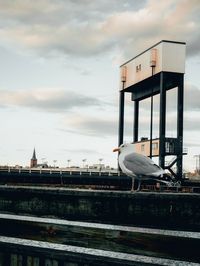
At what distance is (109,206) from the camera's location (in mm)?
3646

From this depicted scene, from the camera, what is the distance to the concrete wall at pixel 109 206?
342 cm

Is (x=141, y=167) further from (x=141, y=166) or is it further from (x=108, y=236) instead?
(x=108, y=236)

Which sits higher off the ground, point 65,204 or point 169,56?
point 169,56

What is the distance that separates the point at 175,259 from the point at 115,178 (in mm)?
30695

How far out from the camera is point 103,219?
365 cm

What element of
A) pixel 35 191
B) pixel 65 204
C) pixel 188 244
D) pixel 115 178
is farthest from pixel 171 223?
pixel 115 178

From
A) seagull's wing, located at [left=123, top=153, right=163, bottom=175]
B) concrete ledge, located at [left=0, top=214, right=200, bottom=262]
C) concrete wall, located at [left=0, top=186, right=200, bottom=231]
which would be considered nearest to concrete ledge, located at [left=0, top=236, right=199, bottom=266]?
concrete ledge, located at [left=0, top=214, right=200, bottom=262]

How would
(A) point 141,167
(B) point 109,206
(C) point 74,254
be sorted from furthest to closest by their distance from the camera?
(A) point 141,167
(B) point 109,206
(C) point 74,254

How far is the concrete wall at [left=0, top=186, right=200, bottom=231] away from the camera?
3.42 meters

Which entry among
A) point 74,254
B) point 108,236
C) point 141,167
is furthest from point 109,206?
point 141,167

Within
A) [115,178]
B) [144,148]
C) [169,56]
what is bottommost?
[115,178]

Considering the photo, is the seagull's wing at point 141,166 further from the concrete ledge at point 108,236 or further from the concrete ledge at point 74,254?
the concrete ledge at point 74,254

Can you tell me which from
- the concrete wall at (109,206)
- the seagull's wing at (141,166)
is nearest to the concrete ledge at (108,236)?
the concrete wall at (109,206)

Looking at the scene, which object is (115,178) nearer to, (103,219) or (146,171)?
(146,171)
